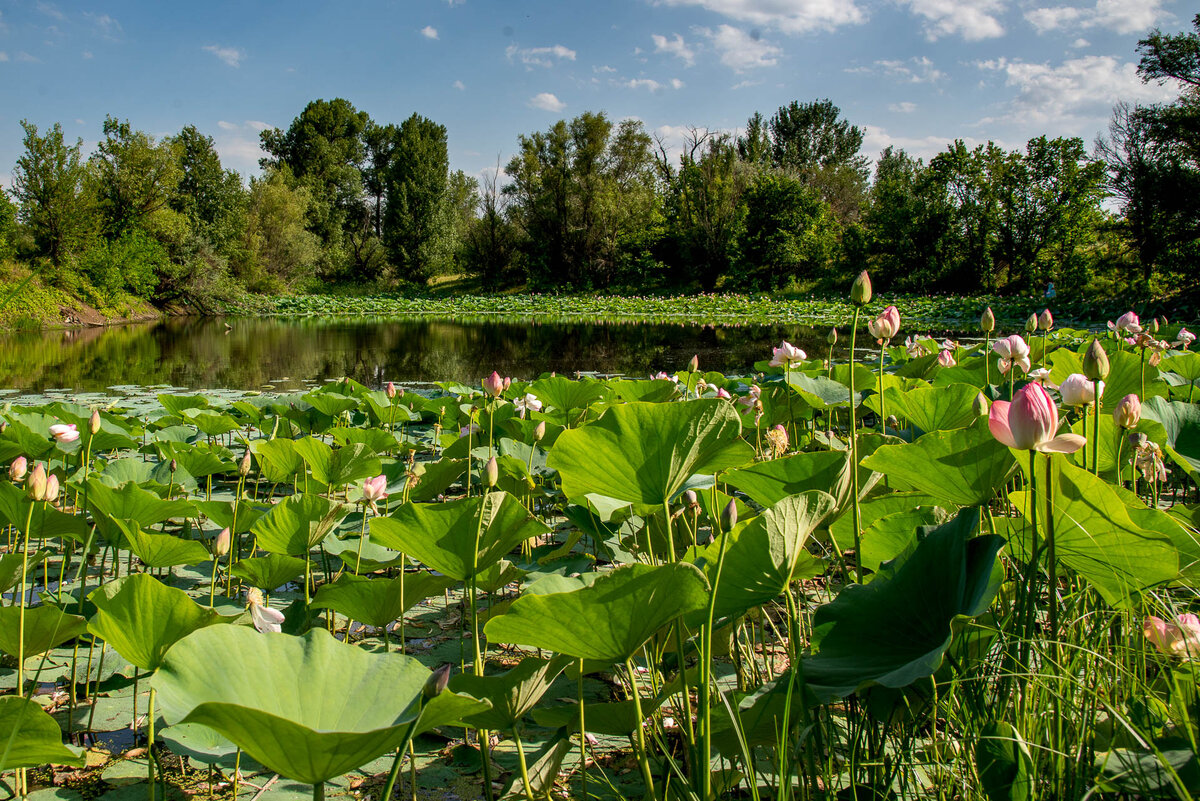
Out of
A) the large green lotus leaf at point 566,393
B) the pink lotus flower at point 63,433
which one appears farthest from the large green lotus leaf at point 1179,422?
the pink lotus flower at point 63,433

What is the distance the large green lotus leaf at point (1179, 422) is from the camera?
1521 millimetres

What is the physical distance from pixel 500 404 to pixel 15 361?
26.6 feet

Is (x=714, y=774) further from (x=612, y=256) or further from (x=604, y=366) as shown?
(x=612, y=256)

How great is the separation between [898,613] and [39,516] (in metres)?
1.69

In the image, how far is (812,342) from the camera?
10.0 meters

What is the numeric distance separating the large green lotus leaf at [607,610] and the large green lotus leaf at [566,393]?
175 cm

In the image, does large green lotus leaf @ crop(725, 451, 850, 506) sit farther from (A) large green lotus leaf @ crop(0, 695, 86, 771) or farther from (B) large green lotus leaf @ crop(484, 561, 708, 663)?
(A) large green lotus leaf @ crop(0, 695, 86, 771)

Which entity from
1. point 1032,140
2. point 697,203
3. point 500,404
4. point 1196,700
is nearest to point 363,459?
point 500,404

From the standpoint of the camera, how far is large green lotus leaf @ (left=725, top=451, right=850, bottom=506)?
106cm

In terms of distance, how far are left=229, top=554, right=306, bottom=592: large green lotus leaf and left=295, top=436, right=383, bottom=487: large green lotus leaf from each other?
0.47 m

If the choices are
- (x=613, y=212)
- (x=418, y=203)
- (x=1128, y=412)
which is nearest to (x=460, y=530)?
(x=1128, y=412)

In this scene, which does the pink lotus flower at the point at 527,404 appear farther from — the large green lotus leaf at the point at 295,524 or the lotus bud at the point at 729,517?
the lotus bud at the point at 729,517

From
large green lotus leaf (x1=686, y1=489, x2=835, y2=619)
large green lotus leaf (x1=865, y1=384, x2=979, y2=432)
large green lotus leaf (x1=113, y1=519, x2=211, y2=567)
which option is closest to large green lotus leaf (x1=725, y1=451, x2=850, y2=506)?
large green lotus leaf (x1=686, y1=489, x2=835, y2=619)

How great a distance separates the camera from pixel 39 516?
5.14ft
